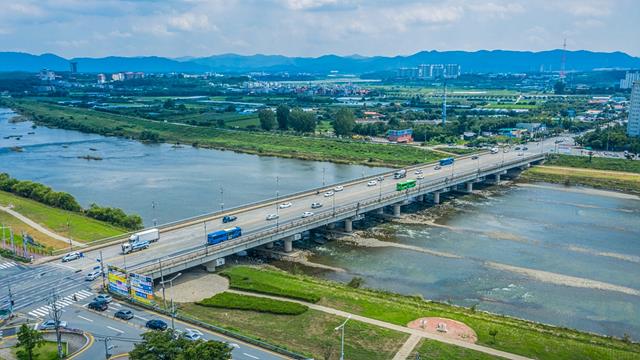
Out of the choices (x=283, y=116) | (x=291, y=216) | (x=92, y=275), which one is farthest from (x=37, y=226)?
(x=283, y=116)

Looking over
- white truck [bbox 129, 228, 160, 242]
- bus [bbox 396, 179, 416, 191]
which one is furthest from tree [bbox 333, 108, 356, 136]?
white truck [bbox 129, 228, 160, 242]

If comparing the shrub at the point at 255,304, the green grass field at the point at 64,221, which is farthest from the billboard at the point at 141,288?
the green grass field at the point at 64,221

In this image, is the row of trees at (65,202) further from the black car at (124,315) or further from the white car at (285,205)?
the black car at (124,315)

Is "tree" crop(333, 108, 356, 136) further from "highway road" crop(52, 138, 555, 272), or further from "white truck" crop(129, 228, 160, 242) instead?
"white truck" crop(129, 228, 160, 242)

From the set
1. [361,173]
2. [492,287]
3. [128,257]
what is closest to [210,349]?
[128,257]

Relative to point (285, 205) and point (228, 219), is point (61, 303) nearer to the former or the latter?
point (228, 219)
